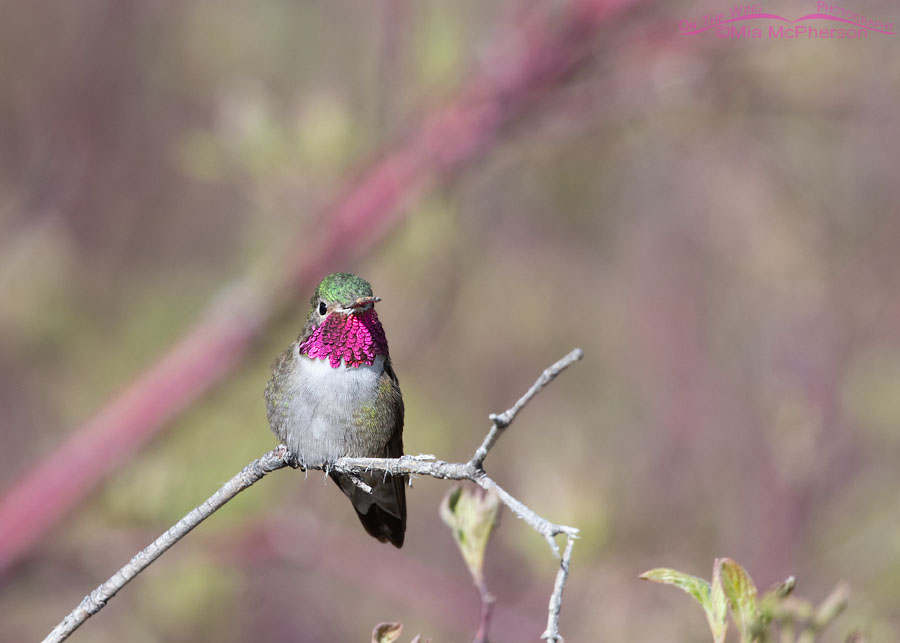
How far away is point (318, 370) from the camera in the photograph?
8.55 feet

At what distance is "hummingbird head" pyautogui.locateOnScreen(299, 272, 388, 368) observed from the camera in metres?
2.48

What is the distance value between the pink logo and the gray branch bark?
2882 millimetres

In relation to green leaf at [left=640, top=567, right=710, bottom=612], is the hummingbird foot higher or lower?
higher

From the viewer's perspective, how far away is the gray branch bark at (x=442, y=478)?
54.0 inches

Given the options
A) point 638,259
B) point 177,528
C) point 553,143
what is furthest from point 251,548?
point 638,259

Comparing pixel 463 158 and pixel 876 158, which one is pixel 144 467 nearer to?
pixel 463 158

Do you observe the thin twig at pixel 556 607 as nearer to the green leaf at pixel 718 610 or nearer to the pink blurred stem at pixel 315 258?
the green leaf at pixel 718 610

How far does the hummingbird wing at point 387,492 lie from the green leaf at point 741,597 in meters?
1.16

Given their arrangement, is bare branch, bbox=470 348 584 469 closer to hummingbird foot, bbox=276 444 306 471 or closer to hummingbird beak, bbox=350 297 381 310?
hummingbird foot, bbox=276 444 306 471

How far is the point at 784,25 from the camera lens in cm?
432

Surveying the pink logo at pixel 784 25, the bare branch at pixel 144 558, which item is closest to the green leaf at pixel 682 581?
the bare branch at pixel 144 558

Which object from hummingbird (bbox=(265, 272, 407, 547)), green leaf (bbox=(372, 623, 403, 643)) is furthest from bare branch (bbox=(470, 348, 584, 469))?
hummingbird (bbox=(265, 272, 407, 547))

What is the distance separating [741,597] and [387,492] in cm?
141

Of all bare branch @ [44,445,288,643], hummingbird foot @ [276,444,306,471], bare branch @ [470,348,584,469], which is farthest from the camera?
hummingbird foot @ [276,444,306,471]
